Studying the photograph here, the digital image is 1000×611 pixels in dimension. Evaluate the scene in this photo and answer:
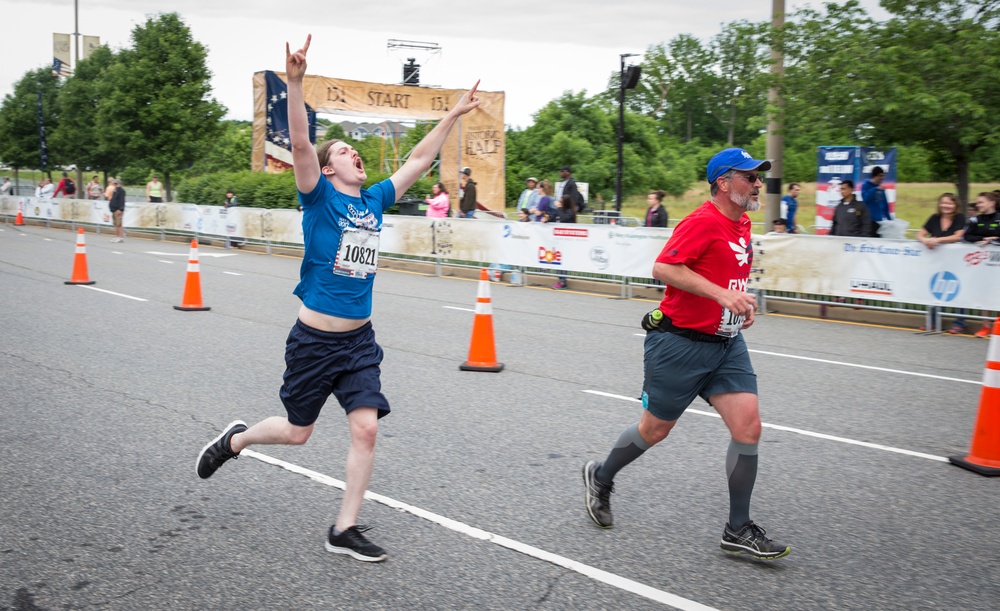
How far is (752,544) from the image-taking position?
416 centimetres

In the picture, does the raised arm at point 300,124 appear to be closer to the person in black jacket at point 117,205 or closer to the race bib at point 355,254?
the race bib at point 355,254

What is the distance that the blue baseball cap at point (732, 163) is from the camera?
418cm

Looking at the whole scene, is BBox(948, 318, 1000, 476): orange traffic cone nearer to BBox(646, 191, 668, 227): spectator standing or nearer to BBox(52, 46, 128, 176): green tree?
BBox(646, 191, 668, 227): spectator standing

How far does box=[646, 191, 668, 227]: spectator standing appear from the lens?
52.0 feet

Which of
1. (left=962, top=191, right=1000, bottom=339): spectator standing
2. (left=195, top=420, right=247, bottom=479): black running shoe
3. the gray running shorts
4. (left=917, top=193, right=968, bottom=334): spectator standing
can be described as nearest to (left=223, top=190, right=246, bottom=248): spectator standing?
(left=917, top=193, right=968, bottom=334): spectator standing

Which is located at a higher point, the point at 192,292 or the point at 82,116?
the point at 82,116

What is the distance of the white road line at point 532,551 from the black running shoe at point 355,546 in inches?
20.1

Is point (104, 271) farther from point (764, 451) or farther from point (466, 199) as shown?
point (764, 451)

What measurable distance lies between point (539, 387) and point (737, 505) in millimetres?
3977

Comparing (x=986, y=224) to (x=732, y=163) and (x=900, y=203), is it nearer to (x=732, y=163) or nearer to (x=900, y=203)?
(x=732, y=163)

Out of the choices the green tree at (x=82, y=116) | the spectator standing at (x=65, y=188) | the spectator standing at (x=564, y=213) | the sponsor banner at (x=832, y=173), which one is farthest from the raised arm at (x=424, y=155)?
the green tree at (x=82, y=116)

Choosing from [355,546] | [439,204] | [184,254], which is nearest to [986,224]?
[355,546]

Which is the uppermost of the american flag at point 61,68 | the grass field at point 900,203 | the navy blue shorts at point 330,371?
the american flag at point 61,68

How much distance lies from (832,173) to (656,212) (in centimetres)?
296
